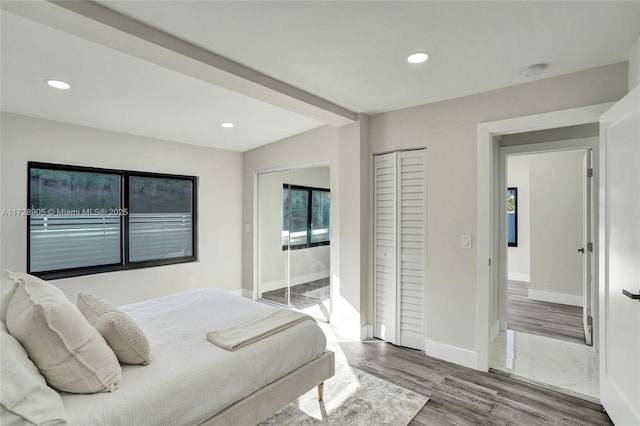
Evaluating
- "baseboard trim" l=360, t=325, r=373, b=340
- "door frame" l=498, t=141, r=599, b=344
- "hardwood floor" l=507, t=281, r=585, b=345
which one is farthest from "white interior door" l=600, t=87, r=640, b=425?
"baseboard trim" l=360, t=325, r=373, b=340

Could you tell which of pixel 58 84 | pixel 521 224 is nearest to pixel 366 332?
pixel 58 84

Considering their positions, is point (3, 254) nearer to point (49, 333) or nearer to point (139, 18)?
point (49, 333)

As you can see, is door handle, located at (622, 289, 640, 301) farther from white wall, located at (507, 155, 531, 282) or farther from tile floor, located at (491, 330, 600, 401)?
white wall, located at (507, 155, 531, 282)

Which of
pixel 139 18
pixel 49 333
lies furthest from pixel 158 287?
pixel 139 18

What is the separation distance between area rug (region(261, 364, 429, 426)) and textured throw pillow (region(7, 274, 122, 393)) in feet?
3.87

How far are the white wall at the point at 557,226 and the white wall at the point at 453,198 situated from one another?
8.45ft

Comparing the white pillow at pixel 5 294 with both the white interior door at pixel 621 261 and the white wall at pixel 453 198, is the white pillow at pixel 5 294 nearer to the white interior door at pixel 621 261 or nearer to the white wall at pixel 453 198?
the white wall at pixel 453 198

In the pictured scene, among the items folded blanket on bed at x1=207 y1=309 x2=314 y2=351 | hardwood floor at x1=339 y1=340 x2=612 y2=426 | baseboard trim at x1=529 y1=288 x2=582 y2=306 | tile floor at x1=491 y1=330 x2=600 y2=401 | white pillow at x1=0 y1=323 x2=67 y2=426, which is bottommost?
hardwood floor at x1=339 y1=340 x2=612 y2=426

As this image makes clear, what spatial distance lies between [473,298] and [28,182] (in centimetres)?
449

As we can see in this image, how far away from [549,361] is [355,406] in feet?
6.69

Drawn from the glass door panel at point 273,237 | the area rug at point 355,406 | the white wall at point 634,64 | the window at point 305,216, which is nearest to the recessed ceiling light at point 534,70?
the white wall at point 634,64

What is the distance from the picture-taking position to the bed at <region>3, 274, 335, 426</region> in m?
1.45

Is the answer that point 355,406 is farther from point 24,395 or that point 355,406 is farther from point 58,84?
point 58,84

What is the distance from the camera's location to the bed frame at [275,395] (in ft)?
5.76
